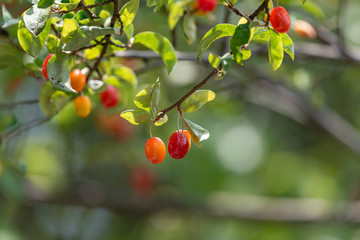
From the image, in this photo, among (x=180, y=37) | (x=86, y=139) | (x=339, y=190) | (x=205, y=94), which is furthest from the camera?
Result: (x=86, y=139)

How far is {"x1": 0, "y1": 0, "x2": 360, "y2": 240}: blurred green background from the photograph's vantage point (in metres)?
2.83

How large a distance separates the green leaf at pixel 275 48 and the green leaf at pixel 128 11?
287 mm

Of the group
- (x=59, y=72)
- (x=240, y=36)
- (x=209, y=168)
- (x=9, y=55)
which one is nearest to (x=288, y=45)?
(x=240, y=36)

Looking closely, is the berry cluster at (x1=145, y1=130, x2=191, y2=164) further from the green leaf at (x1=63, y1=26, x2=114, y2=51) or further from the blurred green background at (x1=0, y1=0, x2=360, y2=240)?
the blurred green background at (x1=0, y1=0, x2=360, y2=240)

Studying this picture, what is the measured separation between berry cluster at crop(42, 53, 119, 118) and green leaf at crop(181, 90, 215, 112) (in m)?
0.26

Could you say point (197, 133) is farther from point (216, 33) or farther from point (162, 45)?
point (162, 45)

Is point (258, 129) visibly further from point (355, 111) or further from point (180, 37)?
point (180, 37)

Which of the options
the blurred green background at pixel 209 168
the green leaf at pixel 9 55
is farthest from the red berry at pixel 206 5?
the blurred green background at pixel 209 168

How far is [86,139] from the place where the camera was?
3514 mm

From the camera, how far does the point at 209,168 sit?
3.45 metres

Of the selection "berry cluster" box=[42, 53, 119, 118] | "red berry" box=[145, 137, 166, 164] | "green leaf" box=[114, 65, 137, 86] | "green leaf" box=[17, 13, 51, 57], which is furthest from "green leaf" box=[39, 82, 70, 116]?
"red berry" box=[145, 137, 166, 164]

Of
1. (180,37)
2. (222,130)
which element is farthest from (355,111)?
Answer: (180,37)

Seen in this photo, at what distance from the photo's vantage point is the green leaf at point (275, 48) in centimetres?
107

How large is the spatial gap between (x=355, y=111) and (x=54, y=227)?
2.26 m
